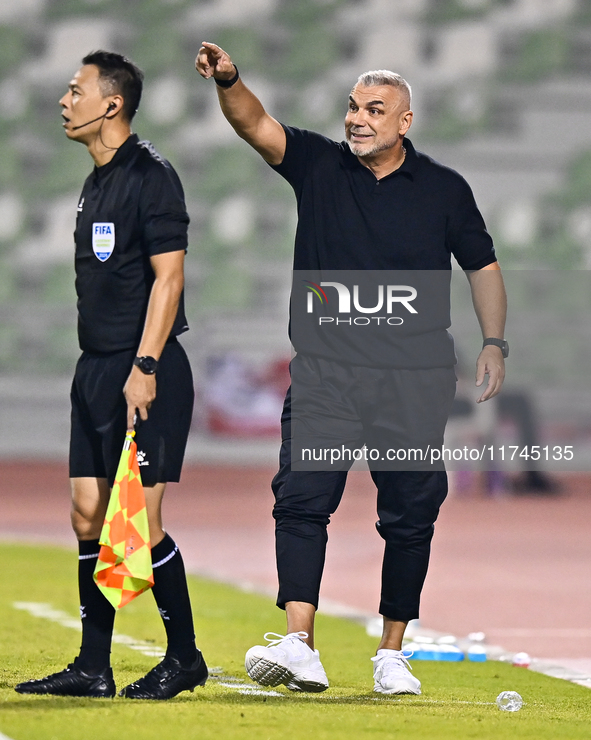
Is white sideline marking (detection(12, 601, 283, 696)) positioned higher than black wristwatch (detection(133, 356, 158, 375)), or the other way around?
black wristwatch (detection(133, 356, 158, 375))

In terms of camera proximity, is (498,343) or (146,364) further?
(498,343)

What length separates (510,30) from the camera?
25.3m

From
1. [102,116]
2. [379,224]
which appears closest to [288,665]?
[379,224]

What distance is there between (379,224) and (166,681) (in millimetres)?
1648

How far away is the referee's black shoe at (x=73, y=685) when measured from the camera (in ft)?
13.3

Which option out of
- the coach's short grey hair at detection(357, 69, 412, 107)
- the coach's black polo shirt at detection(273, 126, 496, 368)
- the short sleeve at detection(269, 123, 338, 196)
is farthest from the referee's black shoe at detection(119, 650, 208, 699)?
the coach's short grey hair at detection(357, 69, 412, 107)

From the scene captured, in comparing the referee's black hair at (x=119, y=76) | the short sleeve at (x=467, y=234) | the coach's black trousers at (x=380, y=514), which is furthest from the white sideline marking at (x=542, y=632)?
the referee's black hair at (x=119, y=76)

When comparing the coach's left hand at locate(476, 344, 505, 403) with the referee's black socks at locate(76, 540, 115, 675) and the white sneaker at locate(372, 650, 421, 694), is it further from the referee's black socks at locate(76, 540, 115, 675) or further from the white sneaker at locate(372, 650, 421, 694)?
the referee's black socks at locate(76, 540, 115, 675)

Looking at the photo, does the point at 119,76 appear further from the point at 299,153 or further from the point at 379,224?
the point at 379,224

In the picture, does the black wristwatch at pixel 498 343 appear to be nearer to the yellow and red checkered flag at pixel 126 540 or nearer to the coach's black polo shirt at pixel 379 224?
the coach's black polo shirt at pixel 379 224

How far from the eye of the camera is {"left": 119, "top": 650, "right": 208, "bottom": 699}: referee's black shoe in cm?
409

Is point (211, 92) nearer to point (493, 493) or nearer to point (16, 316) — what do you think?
point (16, 316)

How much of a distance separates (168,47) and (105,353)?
21.8m

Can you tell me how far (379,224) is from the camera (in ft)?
14.5
